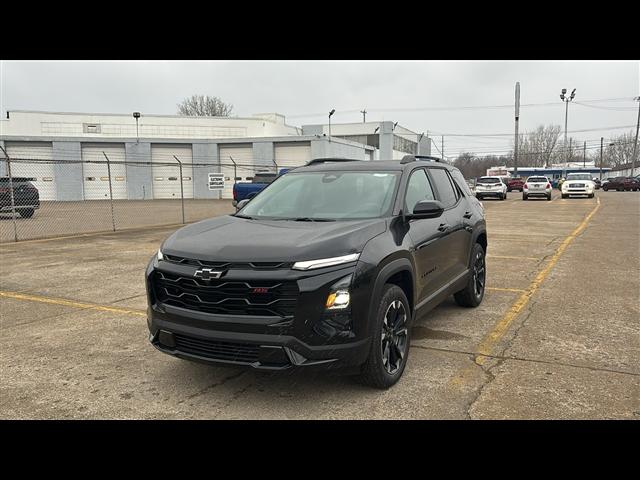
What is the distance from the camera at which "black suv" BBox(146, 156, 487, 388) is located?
129 inches

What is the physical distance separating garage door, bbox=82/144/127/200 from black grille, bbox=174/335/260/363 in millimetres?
37505

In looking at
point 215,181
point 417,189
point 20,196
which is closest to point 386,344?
point 417,189

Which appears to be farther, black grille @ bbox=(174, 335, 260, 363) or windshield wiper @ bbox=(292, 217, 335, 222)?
windshield wiper @ bbox=(292, 217, 335, 222)

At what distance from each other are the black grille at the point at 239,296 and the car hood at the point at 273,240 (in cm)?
16

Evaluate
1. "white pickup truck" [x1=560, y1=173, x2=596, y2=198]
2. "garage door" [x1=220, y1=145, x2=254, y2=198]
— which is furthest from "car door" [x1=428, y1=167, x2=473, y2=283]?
"garage door" [x1=220, y1=145, x2=254, y2=198]

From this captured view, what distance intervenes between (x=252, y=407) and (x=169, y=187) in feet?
124

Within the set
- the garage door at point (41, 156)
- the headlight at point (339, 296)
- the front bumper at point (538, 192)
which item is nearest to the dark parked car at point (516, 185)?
the front bumper at point (538, 192)

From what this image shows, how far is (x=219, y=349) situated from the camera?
338cm

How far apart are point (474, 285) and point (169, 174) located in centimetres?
3628

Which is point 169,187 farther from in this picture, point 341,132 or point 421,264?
point 421,264

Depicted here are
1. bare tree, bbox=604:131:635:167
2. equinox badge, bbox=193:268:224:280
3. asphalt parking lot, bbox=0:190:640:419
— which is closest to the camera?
equinox badge, bbox=193:268:224:280

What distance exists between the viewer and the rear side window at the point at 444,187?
214 inches

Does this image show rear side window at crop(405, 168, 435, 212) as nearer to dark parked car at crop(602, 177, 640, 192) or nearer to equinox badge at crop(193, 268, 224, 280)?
equinox badge at crop(193, 268, 224, 280)

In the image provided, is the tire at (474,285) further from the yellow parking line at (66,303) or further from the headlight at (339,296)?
the yellow parking line at (66,303)
